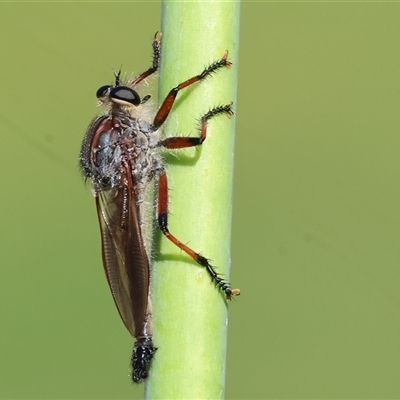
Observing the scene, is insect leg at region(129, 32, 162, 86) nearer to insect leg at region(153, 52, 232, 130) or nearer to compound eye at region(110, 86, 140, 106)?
compound eye at region(110, 86, 140, 106)

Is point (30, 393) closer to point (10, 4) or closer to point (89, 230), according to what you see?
point (89, 230)

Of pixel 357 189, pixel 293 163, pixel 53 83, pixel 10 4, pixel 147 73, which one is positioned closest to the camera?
pixel 147 73

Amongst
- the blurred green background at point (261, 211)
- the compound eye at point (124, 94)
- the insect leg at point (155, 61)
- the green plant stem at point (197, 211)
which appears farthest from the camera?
the blurred green background at point (261, 211)

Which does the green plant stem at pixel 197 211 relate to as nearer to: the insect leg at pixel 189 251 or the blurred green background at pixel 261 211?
the insect leg at pixel 189 251

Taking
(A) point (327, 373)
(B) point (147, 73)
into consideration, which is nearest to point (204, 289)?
(B) point (147, 73)

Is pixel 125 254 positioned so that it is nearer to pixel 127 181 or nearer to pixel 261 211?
pixel 127 181

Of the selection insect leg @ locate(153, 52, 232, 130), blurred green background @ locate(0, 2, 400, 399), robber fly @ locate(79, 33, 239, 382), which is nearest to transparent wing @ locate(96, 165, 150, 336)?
robber fly @ locate(79, 33, 239, 382)

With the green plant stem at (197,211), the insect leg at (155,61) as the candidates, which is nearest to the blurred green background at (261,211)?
the insect leg at (155,61)

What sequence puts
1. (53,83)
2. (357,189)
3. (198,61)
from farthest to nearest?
1. (53,83)
2. (357,189)
3. (198,61)
